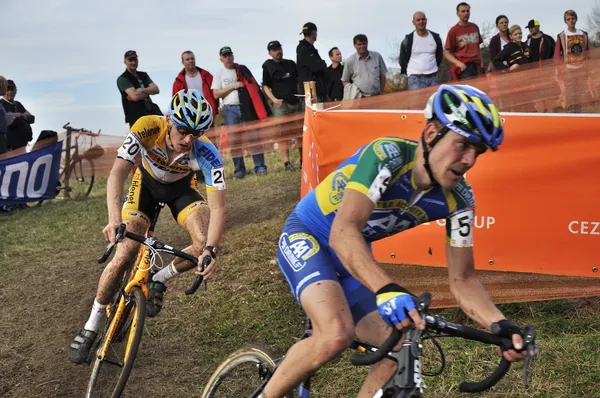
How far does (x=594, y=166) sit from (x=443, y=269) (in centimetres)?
166

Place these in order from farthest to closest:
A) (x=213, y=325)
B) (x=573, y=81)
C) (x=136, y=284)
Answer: (x=213, y=325) < (x=573, y=81) < (x=136, y=284)

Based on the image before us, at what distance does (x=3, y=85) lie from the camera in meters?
13.7

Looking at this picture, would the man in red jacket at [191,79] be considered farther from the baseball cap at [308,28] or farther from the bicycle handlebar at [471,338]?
the bicycle handlebar at [471,338]

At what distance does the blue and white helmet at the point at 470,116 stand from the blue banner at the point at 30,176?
40.3 ft

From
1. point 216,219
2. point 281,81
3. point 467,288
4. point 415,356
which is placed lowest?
point 415,356

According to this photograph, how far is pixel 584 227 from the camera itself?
6387mm

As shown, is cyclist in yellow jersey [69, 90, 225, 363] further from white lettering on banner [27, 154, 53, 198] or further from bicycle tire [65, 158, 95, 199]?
bicycle tire [65, 158, 95, 199]

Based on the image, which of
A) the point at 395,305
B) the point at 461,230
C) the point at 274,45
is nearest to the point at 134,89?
the point at 274,45

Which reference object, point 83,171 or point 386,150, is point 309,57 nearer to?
point 83,171

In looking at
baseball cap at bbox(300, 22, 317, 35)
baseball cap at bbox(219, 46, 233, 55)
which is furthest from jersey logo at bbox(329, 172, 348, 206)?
baseball cap at bbox(219, 46, 233, 55)

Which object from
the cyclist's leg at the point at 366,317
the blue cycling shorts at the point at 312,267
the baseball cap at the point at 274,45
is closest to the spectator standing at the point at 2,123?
the baseball cap at the point at 274,45

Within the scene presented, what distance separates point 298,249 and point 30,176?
1203cm

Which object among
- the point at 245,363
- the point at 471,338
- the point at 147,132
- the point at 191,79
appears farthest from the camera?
the point at 191,79

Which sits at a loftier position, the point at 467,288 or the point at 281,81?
the point at 281,81
